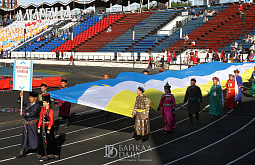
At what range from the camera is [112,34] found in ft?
220

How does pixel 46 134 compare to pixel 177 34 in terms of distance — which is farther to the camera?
pixel 177 34

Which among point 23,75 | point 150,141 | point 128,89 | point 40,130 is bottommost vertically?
point 150,141

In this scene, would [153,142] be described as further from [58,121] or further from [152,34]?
[152,34]

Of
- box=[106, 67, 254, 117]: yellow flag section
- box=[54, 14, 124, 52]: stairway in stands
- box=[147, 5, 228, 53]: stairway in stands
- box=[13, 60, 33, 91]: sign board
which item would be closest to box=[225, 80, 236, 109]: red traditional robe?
box=[106, 67, 254, 117]: yellow flag section

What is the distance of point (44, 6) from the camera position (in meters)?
92.1

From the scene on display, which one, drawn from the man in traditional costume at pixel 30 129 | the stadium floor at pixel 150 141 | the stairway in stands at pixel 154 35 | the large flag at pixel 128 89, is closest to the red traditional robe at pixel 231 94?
the stadium floor at pixel 150 141

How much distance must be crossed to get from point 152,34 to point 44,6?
134 ft

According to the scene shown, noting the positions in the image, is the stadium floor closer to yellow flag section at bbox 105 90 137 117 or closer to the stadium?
the stadium

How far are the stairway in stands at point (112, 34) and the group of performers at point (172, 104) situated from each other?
4395cm

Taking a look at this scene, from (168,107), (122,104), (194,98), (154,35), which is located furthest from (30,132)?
(154,35)

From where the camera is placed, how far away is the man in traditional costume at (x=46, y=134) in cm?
1073

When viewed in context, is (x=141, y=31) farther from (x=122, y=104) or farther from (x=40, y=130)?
(x=40, y=130)

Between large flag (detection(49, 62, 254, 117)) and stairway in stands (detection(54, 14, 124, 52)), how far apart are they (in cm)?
4347

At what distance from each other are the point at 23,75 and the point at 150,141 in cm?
500
